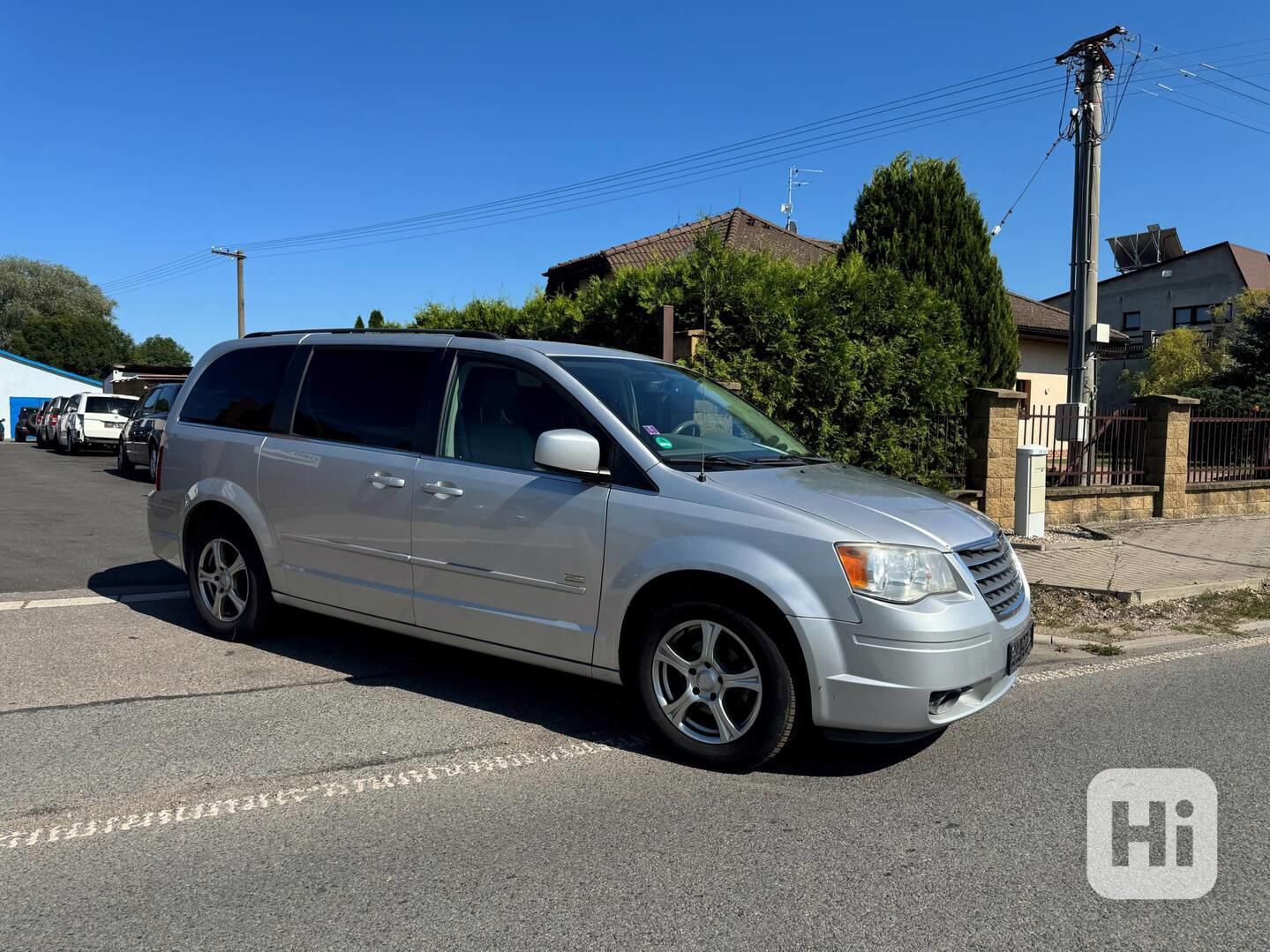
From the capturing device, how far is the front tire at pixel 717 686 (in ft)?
12.9

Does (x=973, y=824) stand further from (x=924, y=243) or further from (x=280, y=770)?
(x=924, y=243)

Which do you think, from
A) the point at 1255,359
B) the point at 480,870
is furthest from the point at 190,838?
the point at 1255,359

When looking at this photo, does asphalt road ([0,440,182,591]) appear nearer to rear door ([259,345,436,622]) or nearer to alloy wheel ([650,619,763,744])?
rear door ([259,345,436,622])

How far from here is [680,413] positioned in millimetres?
5098

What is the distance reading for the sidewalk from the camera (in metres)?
8.59

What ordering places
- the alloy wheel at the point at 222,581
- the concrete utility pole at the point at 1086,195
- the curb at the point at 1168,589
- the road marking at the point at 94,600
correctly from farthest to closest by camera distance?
1. the concrete utility pole at the point at 1086,195
2. the curb at the point at 1168,589
3. the road marking at the point at 94,600
4. the alloy wheel at the point at 222,581

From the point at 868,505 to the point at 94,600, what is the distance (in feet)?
20.0

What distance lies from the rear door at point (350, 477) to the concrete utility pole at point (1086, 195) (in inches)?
619

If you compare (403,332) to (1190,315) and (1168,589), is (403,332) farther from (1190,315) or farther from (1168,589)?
(1190,315)

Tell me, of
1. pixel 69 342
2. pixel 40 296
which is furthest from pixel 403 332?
pixel 40 296

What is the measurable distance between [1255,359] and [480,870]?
2352cm

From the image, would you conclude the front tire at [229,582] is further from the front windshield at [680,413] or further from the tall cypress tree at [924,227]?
the tall cypress tree at [924,227]

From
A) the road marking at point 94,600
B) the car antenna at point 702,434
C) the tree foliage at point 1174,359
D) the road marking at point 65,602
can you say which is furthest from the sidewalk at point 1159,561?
the tree foliage at point 1174,359

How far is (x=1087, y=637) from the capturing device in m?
6.91
